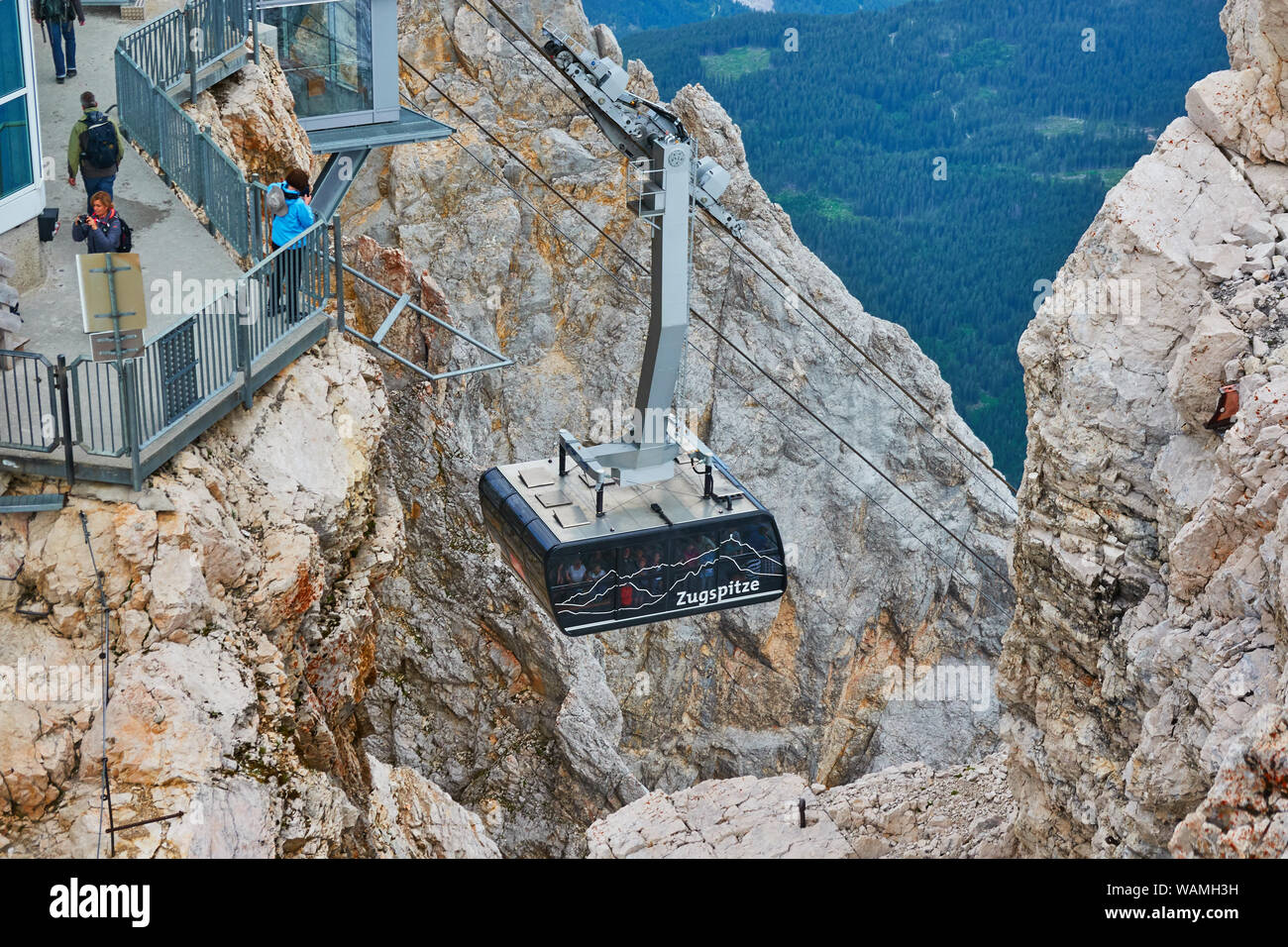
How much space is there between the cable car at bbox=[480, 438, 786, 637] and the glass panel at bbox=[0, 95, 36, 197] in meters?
6.22

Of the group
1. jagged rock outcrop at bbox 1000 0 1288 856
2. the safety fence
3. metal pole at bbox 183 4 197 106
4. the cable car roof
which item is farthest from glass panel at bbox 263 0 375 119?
jagged rock outcrop at bbox 1000 0 1288 856

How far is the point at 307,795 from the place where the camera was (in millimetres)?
12016

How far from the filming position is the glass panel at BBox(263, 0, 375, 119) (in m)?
19.4

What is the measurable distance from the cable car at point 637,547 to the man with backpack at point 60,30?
316 inches

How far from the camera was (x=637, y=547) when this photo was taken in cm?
1570

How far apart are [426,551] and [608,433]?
10.6 m

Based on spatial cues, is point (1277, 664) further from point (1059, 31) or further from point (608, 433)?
point (1059, 31)

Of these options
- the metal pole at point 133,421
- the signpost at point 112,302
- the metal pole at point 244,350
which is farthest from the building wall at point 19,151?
the signpost at point 112,302

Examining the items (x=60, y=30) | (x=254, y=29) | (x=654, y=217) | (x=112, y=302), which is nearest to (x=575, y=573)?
(x=654, y=217)

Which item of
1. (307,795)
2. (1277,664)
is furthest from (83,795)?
(1277,664)

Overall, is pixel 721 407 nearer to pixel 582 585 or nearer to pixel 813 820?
pixel 813 820

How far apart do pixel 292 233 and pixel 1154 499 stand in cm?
998

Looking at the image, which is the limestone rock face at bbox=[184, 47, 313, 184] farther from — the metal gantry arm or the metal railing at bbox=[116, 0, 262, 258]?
the metal gantry arm

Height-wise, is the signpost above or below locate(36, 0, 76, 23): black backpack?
below
